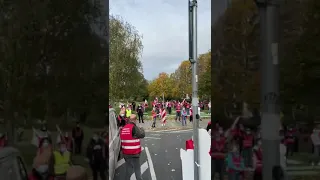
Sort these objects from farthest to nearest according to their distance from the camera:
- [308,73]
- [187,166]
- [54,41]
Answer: [187,166] < [54,41] < [308,73]

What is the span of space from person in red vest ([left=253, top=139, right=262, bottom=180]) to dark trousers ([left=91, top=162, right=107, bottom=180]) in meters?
0.85

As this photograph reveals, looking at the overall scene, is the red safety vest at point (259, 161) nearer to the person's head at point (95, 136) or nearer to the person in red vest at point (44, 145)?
the person's head at point (95, 136)

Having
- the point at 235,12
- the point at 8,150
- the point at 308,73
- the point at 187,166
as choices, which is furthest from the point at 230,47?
the point at 187,166

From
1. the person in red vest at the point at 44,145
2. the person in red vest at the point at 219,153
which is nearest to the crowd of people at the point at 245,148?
the person in red vest at the point at 219,153

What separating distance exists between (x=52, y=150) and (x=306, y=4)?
1560 mm

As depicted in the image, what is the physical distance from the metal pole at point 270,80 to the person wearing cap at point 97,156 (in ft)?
2.89

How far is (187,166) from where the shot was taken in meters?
4.99

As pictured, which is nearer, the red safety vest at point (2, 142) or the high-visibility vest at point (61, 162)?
the red safety vest at point (2, 142)

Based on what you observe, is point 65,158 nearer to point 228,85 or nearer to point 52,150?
point 52,150

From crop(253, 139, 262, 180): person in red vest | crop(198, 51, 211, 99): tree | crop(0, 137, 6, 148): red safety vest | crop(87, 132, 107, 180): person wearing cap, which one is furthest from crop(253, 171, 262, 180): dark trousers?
crop(0, 137, 6, 148): red safety vest

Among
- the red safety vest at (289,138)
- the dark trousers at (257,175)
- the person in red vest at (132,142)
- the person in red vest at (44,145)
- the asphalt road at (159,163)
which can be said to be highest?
the red safety vest at (289,138)

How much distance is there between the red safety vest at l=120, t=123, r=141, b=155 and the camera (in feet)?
18.4

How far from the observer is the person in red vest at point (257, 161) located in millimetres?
1854

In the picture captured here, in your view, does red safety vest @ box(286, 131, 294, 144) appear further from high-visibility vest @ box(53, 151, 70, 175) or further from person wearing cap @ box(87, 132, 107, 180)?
high-visibility vest @ box(53, 151, 70, 175)
